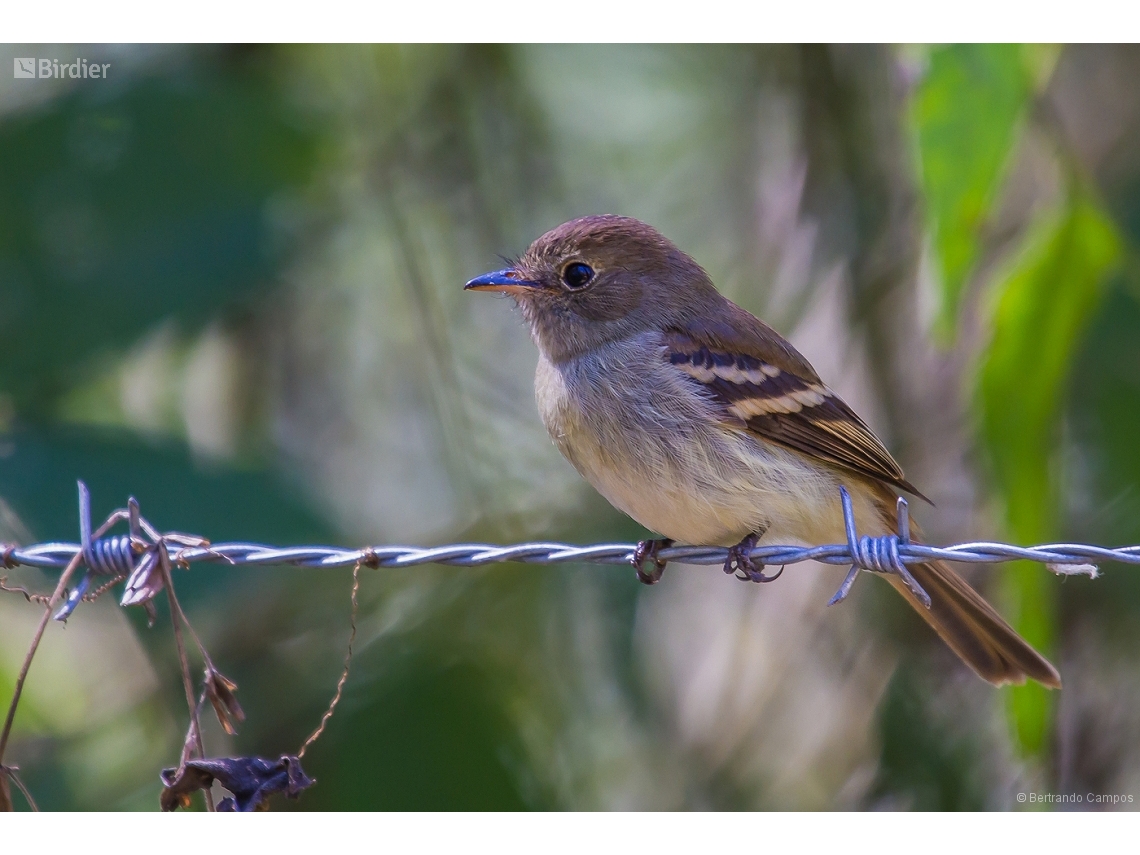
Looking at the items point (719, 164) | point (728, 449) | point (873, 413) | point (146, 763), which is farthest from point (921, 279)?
point (146, 763)

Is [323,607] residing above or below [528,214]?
below

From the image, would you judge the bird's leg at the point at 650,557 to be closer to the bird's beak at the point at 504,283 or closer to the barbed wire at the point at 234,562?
the barbed wire at the point at 234,562

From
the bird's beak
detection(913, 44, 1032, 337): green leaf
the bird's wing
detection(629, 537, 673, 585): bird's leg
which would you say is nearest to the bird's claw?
detection(629, 537, 673, 585): bird's leg

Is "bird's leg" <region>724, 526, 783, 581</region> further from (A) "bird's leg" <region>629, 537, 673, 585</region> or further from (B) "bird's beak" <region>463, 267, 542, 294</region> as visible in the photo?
(B) "bird's beak" <region>463, 267, 542, 294</region>

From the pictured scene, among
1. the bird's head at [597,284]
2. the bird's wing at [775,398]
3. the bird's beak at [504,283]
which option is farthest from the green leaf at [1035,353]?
the bird's beak at [504,283]

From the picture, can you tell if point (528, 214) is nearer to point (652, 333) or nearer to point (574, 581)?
point (574, 581)

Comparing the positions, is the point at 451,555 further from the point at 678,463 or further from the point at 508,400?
the point at 508,400
